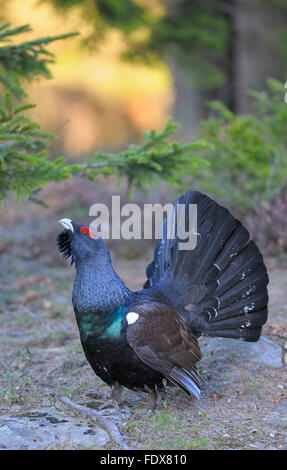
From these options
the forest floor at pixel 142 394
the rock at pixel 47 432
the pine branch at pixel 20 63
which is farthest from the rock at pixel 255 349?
the pine branch at pixel 20 63

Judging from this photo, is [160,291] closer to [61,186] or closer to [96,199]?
[96,199]

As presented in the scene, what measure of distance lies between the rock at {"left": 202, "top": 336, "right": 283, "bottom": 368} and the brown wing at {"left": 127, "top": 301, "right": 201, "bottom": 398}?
2.90 ft

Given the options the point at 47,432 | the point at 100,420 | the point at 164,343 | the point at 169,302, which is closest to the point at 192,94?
the point at 169,302

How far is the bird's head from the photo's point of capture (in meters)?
3.98

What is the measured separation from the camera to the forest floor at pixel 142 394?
3693 mm

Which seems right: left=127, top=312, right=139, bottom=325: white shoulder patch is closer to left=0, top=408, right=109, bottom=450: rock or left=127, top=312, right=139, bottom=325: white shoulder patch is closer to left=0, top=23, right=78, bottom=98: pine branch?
left=0, top=408, right=109, bottom=450: rock

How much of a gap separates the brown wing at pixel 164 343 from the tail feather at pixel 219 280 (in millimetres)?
307

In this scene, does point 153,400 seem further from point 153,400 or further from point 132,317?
point 132,317

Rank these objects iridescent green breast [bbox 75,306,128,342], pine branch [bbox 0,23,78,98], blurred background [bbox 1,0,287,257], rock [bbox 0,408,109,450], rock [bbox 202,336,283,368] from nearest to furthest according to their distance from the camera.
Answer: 1. rock [bbox 0,408,109,450]
2. iridescent green breast [bbox 75,306,128,342]
3. rock [bbox 202,336,283,368]
4. pine branch [bbox 0,23,78,98]
5. blurred background [bbox 1,0,287,257]

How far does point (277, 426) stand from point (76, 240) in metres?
1.94

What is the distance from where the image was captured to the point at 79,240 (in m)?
3.99

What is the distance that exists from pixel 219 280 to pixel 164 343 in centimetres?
76

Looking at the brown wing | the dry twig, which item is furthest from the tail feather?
the dry twig

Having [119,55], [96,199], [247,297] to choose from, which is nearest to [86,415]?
[247,297]
